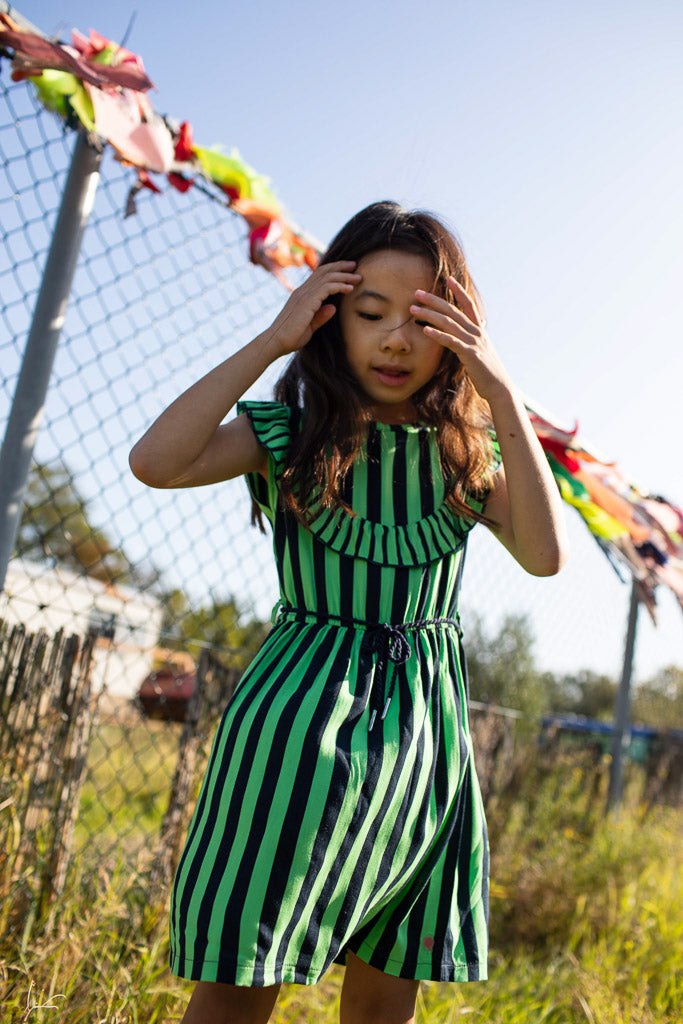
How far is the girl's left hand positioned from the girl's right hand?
6.3 inches

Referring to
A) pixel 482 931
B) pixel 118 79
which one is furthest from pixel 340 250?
pixel 482 931

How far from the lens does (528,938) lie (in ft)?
10.7

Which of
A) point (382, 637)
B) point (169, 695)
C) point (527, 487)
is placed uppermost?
point (527, 487)

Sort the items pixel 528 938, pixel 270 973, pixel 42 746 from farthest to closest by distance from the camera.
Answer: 1. pixel 528 938
2. pixel 42 746
3. pixel 270 973

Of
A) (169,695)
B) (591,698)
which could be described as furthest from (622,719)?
(591,698)

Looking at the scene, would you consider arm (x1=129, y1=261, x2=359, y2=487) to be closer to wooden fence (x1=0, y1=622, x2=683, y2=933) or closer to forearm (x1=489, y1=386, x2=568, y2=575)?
forearm (x1=489, y1=386, x2=568, y2=575)

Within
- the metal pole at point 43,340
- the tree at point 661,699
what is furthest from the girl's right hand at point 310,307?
the tree at point 661,699

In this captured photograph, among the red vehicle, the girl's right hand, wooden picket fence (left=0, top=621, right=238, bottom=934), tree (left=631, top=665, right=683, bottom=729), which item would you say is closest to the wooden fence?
wooden picket fence (left=0, top=621, right=238, bottom=934)

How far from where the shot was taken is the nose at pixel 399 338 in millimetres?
1423

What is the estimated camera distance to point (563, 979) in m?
2.73

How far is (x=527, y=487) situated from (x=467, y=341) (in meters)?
0.27

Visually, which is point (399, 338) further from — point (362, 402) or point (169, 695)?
point (169, 695)

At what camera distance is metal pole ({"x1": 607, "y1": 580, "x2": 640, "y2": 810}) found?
4.60 meters

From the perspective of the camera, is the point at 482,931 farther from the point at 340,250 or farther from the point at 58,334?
the point at 58,334
